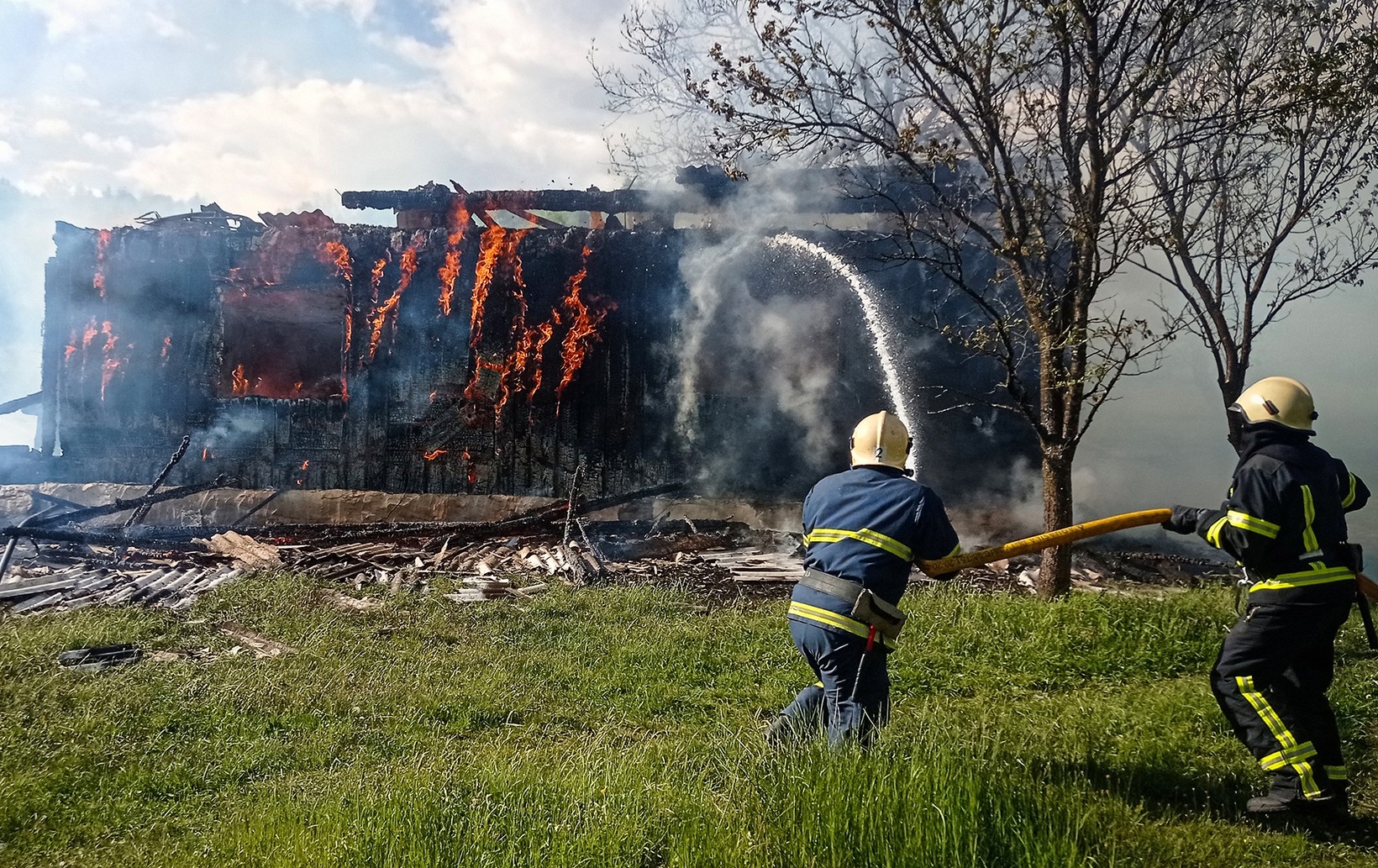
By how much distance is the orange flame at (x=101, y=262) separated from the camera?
1725cm

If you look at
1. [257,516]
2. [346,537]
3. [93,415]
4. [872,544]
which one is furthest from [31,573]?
[872,544]

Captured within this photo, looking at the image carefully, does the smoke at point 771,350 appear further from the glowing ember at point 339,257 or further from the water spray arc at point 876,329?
the glowing ember at point 339,257

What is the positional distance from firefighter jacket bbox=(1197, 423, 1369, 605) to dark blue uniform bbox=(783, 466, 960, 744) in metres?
1.40

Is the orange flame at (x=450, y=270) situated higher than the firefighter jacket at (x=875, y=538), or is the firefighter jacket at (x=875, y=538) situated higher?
the orange flame at (x=450, y=270)

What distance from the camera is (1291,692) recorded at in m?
4.40

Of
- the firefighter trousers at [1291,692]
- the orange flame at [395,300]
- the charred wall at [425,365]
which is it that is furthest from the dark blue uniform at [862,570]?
the orange flame at [395,300]

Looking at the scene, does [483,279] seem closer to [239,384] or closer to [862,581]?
[239,384]

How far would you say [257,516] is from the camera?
609 inches

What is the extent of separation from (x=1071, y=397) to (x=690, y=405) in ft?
25.5

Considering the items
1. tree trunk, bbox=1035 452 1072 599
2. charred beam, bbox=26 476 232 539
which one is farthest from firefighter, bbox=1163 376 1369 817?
charred beam, bbox=26 476 232 539

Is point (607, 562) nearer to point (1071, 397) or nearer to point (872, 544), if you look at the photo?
point (1071, 397)

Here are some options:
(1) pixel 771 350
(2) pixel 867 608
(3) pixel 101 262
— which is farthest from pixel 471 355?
(2) pixel 867 608

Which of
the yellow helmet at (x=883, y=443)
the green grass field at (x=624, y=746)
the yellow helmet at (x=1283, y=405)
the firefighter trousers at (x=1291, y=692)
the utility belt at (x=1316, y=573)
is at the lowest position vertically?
the green grass field at (x=624, y=746)

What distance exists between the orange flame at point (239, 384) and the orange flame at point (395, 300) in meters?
2.75
